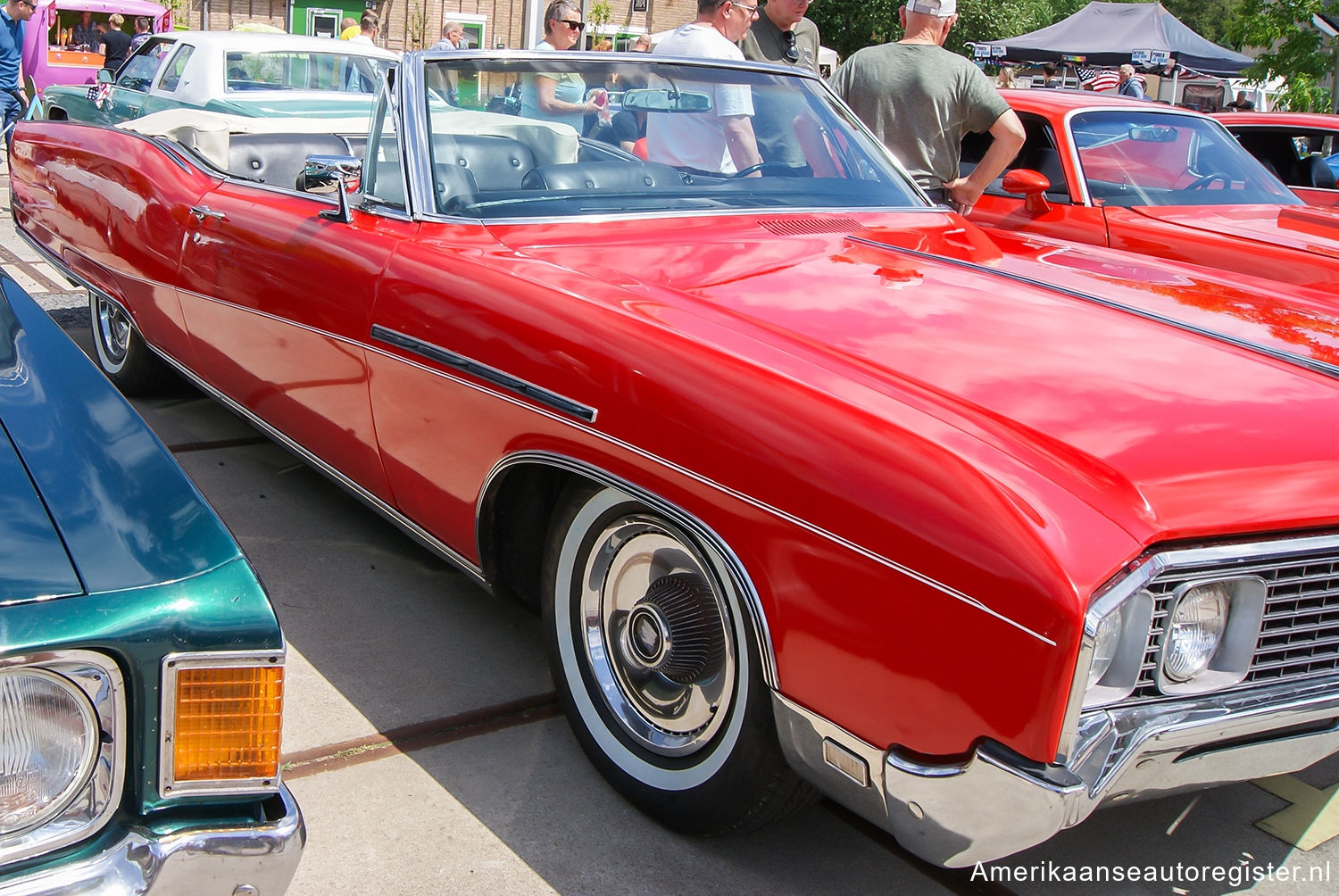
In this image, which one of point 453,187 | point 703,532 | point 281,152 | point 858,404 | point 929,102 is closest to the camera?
point 858,404

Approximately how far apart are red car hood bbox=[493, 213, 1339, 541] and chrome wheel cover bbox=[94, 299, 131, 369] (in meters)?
2.51

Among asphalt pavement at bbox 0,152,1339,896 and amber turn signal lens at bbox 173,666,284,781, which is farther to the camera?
asphalt pavement at bbox 0,152,1339,896

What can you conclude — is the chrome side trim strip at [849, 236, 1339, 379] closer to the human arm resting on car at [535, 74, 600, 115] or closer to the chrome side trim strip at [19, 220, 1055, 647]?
the human arm resting on car at [535, 74, 600, 115]

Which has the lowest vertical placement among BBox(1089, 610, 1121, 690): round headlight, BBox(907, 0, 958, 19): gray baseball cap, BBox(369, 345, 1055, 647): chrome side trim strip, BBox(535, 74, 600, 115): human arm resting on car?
BBox(1089, 610, 1121, 690): round headlight

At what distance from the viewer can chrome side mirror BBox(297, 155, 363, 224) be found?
120 inches

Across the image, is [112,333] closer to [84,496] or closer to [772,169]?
[772,169]

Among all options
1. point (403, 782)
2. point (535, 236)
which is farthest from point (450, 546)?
point (535, 236)

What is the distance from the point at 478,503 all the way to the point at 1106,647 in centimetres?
131

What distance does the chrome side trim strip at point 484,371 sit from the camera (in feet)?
7.16

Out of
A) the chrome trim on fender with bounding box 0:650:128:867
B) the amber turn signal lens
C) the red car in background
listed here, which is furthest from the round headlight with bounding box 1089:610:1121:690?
the red car in background

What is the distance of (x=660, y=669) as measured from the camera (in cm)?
218

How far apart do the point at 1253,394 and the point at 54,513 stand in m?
1.75

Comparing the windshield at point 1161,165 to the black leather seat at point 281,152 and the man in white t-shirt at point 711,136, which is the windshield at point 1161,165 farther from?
the black leather seat at point 281,152

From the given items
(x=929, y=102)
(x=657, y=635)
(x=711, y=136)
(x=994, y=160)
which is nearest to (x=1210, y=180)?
(x=994, y=160)
